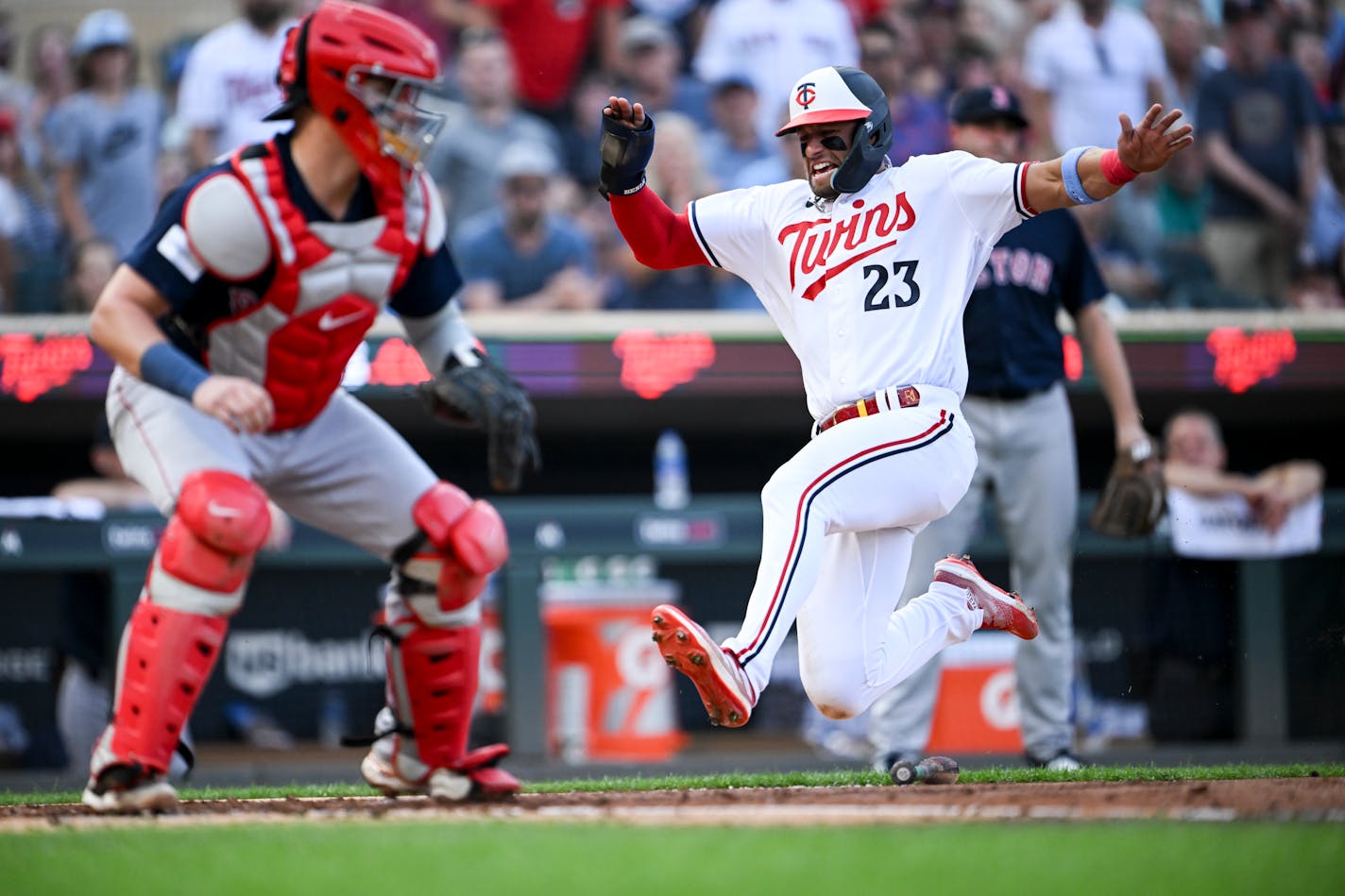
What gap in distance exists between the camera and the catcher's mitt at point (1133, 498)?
6.09 m

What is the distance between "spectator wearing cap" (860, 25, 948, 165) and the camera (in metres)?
9.72

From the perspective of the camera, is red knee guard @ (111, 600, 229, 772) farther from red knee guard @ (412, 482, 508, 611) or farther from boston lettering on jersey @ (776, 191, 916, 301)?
boston lettering on jersey @ (776, 191, 916, 301)

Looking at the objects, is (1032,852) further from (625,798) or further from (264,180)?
(264,180)

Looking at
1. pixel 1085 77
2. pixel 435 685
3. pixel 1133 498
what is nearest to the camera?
pixel 435 685

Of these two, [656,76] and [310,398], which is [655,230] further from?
[656,76]

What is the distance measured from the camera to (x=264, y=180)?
403 cm

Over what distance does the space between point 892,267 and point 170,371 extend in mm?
1823

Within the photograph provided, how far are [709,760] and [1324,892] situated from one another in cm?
494

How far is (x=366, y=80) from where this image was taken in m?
4.04

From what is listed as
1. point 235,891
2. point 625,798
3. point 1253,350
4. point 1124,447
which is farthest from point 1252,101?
point 235,891

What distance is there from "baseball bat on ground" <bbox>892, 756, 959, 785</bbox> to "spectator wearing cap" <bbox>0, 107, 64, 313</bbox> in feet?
18.3

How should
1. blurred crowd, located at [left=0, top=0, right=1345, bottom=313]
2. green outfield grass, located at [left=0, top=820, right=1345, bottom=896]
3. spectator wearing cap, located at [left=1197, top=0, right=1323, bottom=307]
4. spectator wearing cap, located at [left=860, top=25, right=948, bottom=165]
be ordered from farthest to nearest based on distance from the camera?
Result: spectator wearing cap, located at [left=1197, top=0, right=1323, bottom=307], spectator wearing cap, located at [left=860, top=25, right=948, bottom=165], blurred crowd, located at [left=0, top=0, right=1345, bottom=313], green outfield grass, located at [left=0, top=820, right=1345, bottom=896]

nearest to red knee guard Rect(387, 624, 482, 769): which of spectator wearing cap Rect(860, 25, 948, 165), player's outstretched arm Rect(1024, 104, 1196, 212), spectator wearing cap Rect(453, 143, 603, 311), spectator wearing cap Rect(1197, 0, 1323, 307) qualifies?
player's outstretched arm Rect(1024, 104, 1196, 212)

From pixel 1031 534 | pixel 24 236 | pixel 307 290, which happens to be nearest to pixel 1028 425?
pixel 1031 534
